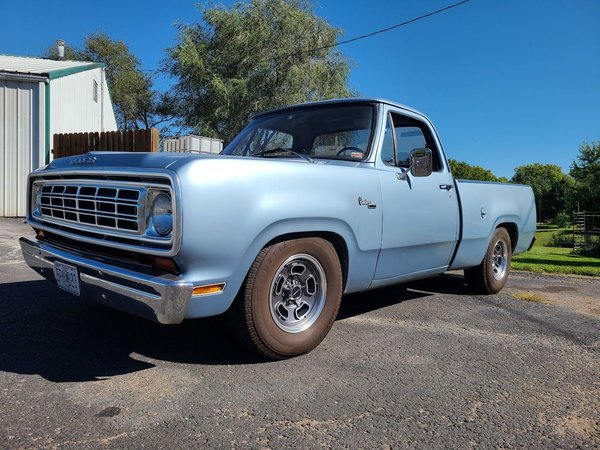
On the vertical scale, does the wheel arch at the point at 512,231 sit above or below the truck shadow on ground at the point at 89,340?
above

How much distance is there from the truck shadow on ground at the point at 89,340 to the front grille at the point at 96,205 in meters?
0.87

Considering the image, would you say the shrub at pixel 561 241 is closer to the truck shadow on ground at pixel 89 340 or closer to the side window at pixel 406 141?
the side window at pixel 406 141

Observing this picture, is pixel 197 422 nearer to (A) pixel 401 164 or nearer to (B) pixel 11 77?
(A) pixel 401 164

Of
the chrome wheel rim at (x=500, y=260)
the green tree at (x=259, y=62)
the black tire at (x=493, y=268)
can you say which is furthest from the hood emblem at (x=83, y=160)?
the green tree at (x=259, y=62)

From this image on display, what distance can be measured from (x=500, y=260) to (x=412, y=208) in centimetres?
244

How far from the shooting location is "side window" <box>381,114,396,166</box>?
160 inches

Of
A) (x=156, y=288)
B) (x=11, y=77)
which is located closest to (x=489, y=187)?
(x=156, y=288)

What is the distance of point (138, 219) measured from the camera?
2.72m

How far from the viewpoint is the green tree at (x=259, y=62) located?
75.5 ft

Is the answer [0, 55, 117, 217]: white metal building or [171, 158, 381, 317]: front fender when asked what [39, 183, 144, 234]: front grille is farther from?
[0, 55, 117, 217]: white metal building

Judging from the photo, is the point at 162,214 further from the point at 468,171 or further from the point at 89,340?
the point at 468,171

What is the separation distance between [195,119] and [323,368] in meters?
22.8

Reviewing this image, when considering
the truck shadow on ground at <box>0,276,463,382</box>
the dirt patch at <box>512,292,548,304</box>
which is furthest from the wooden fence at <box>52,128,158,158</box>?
the dirt patch at <box>512,292,548,304</box>

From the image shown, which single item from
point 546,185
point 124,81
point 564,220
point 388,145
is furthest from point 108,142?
point 546,185
